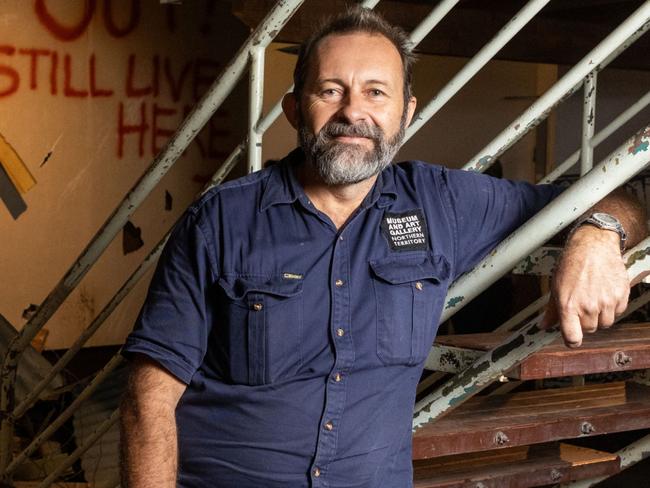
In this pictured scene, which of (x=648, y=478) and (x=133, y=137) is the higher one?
(x=133, y=137)

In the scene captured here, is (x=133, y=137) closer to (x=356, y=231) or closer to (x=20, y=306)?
(x=20, y=306)

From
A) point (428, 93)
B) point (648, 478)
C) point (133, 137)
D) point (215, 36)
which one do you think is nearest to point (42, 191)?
point (133, 137)

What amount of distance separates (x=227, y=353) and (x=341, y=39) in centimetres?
82

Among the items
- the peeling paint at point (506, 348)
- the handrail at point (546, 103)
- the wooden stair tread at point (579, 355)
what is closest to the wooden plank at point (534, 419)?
the wooden stair tread at point (579, 355)

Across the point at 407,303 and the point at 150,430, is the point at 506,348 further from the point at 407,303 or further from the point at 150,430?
the point at 150,430

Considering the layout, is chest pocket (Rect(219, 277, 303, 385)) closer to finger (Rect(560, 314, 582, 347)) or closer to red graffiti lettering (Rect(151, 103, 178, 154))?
finger (Rect(560, 314, 582, 347))

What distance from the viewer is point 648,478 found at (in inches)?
249

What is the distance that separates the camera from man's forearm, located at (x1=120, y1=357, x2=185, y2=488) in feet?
7.43

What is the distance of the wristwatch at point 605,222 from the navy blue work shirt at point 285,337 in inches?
15.5

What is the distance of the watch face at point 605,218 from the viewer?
2.30 metres

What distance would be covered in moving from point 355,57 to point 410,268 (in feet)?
1.74

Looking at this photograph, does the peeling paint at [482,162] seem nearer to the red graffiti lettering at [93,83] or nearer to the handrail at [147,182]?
the handrail at [147,182]

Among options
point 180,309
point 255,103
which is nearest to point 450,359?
point 180,309

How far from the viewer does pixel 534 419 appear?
3086 mm
